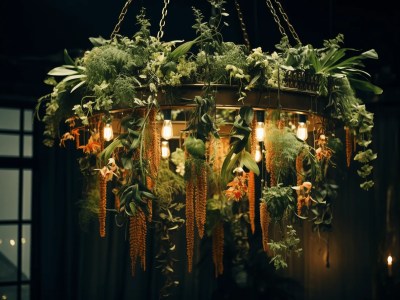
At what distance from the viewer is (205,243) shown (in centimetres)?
586

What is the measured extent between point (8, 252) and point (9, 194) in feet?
1.36

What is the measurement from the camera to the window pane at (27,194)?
214 inches

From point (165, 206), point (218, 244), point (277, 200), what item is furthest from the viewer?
point (165, 206)

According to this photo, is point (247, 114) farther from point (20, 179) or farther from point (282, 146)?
point (20, 179)

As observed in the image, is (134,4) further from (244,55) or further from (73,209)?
(244,55)

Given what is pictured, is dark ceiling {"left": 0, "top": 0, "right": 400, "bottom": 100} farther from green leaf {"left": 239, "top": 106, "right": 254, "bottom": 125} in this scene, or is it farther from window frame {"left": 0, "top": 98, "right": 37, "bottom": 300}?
green leaf {"left": 239, "top": 106, "right": 254, "bottom": 125}

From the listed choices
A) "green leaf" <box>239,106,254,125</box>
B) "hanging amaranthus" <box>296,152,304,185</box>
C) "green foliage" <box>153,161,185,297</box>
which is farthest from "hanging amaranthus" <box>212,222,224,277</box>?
"green leaf" <box>239,106,254,125</box>

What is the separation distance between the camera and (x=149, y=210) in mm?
3025

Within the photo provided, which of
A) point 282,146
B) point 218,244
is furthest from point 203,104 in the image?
point 218,244

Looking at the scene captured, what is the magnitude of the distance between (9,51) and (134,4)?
102cm

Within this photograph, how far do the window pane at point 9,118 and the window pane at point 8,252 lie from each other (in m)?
0.73

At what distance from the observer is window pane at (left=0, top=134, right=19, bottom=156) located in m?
5.45

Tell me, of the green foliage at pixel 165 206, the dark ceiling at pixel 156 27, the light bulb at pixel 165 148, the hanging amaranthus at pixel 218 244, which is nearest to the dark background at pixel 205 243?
the dark ceiling at pixel 156 27

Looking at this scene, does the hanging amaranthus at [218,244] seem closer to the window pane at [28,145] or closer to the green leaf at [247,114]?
the green leaf at [247,114]
